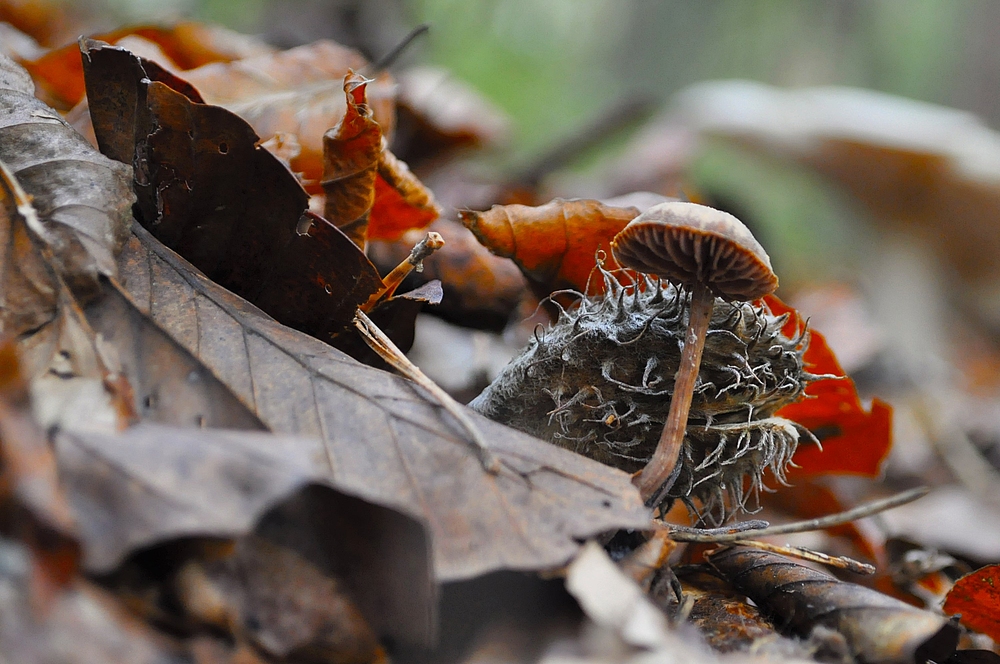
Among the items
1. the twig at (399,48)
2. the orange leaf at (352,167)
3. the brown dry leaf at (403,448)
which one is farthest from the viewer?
the twig at (399,48)

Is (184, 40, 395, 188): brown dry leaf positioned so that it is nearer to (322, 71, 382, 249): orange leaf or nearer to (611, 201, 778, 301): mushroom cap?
(322, 71, 382, 249): orange leaf

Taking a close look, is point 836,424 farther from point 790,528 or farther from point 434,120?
point 434,120

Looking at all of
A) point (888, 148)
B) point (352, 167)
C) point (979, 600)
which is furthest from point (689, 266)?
point (888, 148)

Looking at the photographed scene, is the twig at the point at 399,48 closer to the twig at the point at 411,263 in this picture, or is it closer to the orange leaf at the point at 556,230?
the orange leaf at the point at 556,230

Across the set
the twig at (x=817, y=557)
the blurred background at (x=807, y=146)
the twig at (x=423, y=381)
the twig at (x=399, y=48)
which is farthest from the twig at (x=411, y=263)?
the twig at (x=399, y=48)

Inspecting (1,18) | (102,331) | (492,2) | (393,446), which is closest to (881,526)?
(393,446)

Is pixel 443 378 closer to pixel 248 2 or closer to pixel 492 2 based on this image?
pixel 248 2

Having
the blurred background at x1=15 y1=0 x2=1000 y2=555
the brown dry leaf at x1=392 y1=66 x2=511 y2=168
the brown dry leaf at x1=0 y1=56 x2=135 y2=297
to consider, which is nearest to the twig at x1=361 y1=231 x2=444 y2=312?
the brown dry leaf at x1=0 y1=56 x2=135 y2=297
